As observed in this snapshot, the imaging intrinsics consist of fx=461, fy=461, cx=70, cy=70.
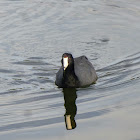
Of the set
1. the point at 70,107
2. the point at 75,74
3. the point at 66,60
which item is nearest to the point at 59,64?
the point at 75,74

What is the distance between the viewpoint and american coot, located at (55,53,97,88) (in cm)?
814

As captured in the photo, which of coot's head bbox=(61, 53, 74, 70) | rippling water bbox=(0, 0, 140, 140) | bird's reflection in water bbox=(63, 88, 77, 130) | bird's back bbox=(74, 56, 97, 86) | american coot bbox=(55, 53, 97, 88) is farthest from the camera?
bird's back bbox=(74, 56, 97, 86)

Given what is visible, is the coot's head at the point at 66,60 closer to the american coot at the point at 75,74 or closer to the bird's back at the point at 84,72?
the american coot at the point at 75,74

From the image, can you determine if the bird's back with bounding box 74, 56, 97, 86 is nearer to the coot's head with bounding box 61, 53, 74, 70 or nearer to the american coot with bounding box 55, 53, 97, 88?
the american coot with bounding box 55, 53, 97, 88

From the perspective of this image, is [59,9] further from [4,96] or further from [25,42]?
[4,96]

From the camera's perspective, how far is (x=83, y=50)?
1013 cm

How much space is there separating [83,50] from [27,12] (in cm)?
301

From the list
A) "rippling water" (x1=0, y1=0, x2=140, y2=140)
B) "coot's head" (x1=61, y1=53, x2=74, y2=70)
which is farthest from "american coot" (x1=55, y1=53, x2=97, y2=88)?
"rippling water" (x1=0, y1=0, x2=140, y2=140)

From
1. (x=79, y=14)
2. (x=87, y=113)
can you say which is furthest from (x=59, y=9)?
(x=87, y=113)

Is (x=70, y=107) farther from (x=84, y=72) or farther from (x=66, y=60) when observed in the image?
(x=84, y=72)

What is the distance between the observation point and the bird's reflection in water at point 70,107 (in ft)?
21.4

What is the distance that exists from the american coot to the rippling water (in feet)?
0.46

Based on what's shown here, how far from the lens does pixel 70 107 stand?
7.32 m

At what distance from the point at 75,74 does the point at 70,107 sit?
1.20 metres
